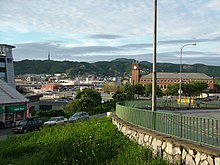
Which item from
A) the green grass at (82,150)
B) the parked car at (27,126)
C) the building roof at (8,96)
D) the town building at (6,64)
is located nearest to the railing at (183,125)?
the green grass at (82,150)

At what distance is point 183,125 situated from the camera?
1007cm

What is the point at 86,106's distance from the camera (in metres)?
51.0

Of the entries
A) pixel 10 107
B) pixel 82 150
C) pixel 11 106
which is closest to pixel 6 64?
pixel 11 106

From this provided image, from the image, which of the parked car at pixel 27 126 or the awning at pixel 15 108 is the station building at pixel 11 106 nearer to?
the awning at pixel 15 108

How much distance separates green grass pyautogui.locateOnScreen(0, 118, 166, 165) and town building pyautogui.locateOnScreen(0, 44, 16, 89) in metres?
63.0

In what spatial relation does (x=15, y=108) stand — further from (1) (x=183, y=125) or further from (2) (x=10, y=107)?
(1) (x=183, y=125)

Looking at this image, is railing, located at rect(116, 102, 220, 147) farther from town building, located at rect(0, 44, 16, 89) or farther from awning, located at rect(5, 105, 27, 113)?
town building, located at rect(0, 44, 16, 89)

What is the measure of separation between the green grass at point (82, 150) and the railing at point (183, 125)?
0.98 metres

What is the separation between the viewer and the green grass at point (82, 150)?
10953 mm

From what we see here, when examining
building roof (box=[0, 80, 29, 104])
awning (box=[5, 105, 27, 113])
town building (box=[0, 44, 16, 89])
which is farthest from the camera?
town building (box=[0, 44, 16, 89])

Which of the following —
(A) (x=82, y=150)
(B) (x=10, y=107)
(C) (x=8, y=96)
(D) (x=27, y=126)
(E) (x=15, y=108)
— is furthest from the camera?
(C) (x=8, y=96)

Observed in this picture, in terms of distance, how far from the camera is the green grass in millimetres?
10953

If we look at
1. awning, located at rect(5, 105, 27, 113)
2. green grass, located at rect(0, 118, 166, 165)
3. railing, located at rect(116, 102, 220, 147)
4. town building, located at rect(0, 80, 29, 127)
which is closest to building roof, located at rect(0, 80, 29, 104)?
town building, located at rect(0, 80, 29, 127)

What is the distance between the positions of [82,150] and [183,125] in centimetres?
467
